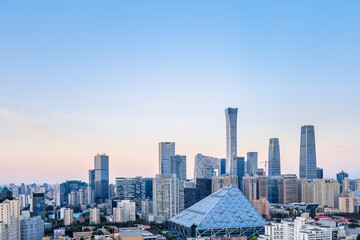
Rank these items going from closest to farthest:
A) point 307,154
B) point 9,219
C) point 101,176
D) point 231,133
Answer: point 9,219, point 101,176, point 307,154, point 231,133

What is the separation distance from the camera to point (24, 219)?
35375 mm

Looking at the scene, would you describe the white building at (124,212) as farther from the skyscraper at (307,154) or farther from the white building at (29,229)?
the skyscraper at (307,154)

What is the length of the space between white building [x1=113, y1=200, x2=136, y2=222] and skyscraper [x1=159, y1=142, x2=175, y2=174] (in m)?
56.9

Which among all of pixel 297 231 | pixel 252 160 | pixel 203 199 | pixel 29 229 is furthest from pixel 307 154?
pixel 29 229

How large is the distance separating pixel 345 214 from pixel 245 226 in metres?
21.8

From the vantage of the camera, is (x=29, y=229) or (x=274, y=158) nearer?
(x=29, y=229)

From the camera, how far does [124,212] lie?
48.6 m

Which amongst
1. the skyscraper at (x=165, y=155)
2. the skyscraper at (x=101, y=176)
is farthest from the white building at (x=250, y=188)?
the skyscraper at (x=165, y=155)

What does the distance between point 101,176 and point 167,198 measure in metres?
38.4

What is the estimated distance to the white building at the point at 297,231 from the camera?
27562mm

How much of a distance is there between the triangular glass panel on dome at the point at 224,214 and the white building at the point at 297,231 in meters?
4.03

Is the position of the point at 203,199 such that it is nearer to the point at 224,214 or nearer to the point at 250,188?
the point at 224,214

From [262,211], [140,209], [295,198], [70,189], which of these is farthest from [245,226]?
[70,189]

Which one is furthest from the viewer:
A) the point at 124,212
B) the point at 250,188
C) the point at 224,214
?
the point at 250,188
